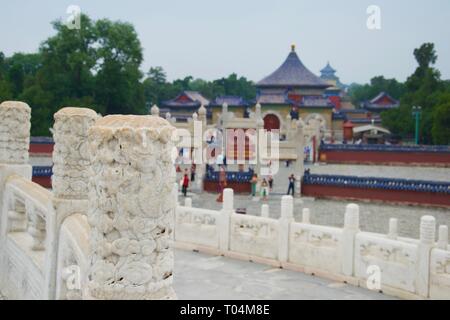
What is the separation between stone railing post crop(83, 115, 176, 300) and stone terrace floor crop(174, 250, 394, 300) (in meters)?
4.81

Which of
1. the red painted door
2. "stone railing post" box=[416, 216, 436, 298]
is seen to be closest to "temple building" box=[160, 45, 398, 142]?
the red painted door

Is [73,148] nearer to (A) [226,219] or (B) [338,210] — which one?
(A) [226,219]

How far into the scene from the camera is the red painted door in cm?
4519

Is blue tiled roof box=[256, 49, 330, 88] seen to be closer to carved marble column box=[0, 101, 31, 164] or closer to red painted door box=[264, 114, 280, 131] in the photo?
red painted door box=[264, 114, 280, 131]

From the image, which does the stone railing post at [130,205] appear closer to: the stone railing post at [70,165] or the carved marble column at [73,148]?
the stone railing post at [70,165]

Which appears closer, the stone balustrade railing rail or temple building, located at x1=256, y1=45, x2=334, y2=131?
the stone balustrade railing rail

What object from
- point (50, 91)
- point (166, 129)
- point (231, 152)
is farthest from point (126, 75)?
point (166, 129)

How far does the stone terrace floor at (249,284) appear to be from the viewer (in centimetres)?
812

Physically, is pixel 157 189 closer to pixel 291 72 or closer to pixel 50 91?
pixel 50 91

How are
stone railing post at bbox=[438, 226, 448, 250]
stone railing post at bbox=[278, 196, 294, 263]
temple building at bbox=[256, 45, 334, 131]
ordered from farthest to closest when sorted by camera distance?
temple building at bbox=[256, 45, 334, 131], stone railing post at bbox=[438, 226, 448, 250], stone railing post at bbox=[278, 196, 294, 263]

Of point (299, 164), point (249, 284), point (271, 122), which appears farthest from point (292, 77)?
point (249, 284)

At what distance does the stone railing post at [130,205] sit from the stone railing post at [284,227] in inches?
246

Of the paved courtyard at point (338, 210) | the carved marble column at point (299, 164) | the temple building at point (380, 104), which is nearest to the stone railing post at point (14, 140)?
the paved courtyard at point (338, 210)

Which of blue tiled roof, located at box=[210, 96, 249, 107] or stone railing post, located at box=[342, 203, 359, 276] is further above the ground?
blue tiled roof, located at box=[210, 96, 249, 107]
